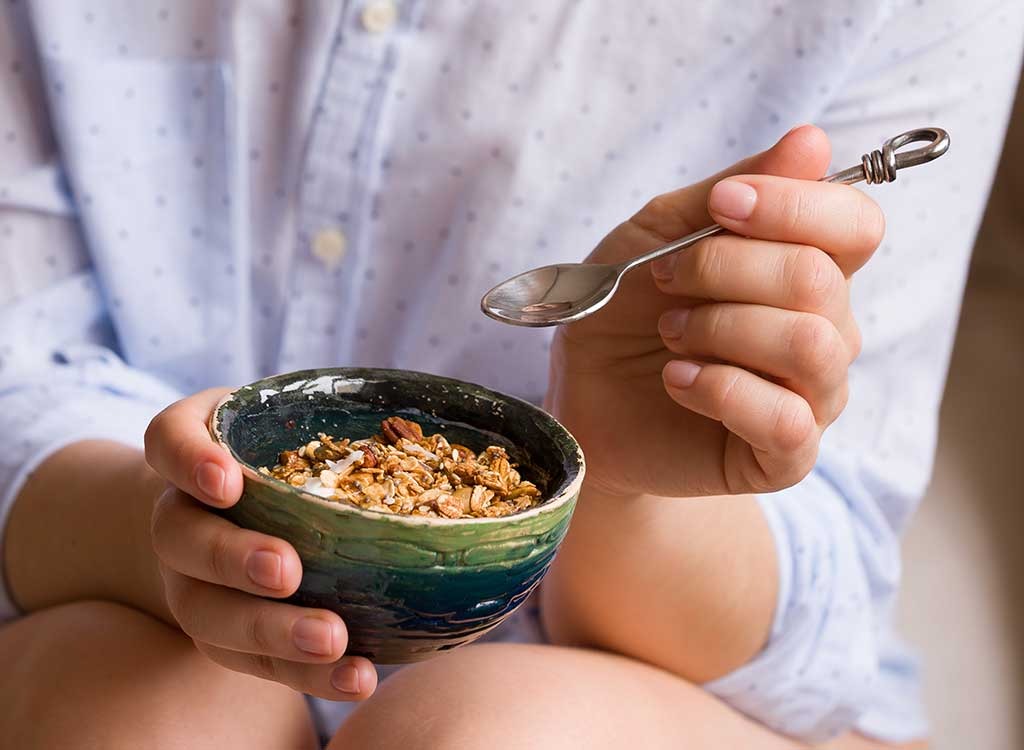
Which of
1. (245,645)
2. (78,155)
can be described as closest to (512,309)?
(245,645)

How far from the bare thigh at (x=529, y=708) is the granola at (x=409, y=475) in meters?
0.17

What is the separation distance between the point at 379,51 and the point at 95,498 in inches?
17.0

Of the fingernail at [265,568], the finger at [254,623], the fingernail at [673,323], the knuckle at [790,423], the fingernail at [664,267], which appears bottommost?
the finger at [254,623]

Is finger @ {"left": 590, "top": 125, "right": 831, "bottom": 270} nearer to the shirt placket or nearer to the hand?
the hand

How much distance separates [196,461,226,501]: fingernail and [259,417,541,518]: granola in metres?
0.04

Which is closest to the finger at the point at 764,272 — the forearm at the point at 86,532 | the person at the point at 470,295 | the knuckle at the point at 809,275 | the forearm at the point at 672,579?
the knuckle at the point at 809,275

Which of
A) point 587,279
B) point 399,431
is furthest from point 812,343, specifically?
point 399,431

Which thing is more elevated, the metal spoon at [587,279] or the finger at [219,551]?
the metal spoon at [587,279]

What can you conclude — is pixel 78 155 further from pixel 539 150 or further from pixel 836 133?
pixel 836 133

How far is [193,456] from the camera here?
1.68 feet

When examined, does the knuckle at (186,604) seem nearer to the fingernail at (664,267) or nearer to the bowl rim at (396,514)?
the bowl rim at (396,514)

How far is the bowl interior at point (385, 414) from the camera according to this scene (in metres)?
0.59

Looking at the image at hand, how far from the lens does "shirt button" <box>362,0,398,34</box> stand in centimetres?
91

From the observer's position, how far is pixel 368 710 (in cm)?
70
